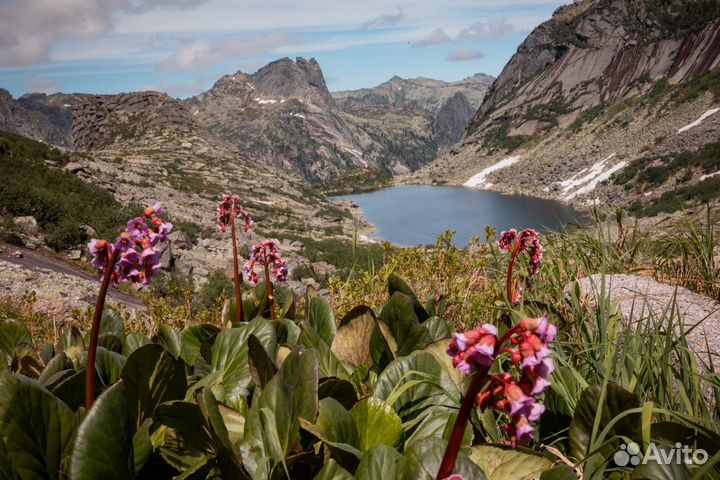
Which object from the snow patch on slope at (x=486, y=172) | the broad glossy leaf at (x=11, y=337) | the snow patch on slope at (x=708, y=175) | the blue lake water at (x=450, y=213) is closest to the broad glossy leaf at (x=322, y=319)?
the broad glossy leaf at (x=11, y=337)

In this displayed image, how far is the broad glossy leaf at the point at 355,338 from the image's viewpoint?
6.81 ft

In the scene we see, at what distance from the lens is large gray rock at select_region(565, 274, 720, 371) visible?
2664mm

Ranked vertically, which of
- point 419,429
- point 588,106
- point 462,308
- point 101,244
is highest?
point 588,106

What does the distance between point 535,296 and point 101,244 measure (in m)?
2.81

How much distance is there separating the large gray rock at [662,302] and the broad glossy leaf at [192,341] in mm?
2055

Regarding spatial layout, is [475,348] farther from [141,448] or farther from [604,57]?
[604,57]

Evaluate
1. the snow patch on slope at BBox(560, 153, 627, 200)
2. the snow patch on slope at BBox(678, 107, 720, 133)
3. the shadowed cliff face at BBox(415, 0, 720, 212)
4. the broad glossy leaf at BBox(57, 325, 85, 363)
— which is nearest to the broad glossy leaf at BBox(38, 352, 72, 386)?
the broad glossy leaf at BBox(57, 325, 85, 363)

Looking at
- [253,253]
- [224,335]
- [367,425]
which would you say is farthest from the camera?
[253,253]

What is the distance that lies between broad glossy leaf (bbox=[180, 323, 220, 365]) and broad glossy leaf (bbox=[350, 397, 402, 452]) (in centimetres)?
114

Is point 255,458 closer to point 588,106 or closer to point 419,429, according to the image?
point 419,429

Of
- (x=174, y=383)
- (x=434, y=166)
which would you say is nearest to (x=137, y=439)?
(x=174, y=383)

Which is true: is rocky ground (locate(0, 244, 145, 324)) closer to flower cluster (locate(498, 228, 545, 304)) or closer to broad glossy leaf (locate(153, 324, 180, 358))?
broad glossy leaf (locate(153, 324, 180, 358))

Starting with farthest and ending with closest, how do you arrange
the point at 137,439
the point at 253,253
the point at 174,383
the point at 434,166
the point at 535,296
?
1. the point at 434,166
2. the point at 253,253
3. the point at 535,296
4. the point at 174,383
5. the point at 137,439

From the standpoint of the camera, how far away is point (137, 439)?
131 cm
